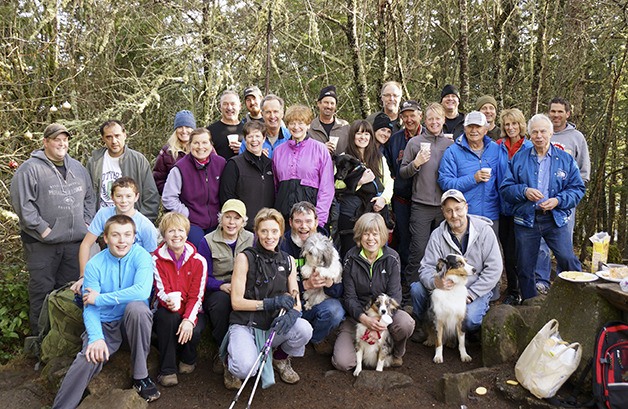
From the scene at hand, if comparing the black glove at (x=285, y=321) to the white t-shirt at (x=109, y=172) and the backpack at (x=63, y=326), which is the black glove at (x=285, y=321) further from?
the white t-shirt at (x=109, y=172)

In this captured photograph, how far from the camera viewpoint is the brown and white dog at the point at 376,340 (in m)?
4.02

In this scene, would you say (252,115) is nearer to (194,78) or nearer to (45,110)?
(194,78)

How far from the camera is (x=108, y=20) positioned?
20.1ft

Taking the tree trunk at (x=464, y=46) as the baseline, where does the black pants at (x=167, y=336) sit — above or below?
below

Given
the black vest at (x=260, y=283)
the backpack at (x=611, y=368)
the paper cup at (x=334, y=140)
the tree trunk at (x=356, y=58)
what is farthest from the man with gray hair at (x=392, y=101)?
the backpack at (x=611, y=368)

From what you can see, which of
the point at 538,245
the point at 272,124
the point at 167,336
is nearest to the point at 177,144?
the point at 272,124

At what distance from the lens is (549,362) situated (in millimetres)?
→ 3363

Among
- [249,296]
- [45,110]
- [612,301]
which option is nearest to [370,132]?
[249,296]

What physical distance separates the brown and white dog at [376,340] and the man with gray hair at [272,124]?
1.98 meters

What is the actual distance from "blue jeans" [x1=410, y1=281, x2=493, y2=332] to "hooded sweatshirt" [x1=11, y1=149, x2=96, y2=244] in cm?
342

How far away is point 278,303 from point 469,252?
190 centimetres

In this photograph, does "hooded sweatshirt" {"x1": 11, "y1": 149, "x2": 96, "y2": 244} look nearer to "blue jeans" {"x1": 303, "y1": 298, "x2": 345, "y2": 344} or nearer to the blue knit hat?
the blue knit hat

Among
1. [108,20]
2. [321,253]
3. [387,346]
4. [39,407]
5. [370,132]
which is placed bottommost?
[39,407]

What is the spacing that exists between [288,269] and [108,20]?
4.42m
